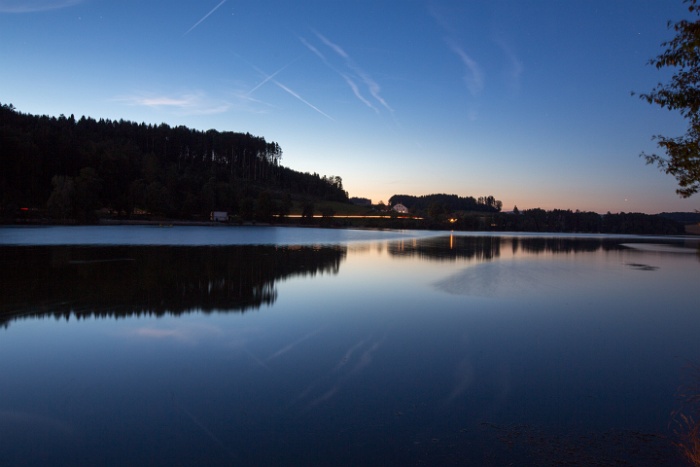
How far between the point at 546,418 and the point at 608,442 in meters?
0.87

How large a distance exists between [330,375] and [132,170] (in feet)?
384

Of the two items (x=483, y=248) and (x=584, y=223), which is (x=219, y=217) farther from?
(x=584, y=223)

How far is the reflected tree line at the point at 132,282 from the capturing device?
1361 centimetres

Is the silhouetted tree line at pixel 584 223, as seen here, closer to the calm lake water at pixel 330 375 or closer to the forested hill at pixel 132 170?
the forested hill at pixel 132 170

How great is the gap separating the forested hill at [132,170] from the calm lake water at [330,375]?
79.1 m

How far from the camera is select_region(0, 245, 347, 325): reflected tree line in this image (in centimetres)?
1361

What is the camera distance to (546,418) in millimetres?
6742

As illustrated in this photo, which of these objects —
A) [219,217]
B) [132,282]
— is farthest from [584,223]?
[132,282]

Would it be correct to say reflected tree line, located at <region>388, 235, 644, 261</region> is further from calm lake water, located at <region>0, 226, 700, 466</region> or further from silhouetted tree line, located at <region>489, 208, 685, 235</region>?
silhouetted tree line, located at <region>489, 208, 685, 235</region>

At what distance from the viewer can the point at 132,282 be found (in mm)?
18109

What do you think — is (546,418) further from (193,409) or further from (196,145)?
(196,145)

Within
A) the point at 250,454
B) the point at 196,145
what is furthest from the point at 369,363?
the point at 196,145

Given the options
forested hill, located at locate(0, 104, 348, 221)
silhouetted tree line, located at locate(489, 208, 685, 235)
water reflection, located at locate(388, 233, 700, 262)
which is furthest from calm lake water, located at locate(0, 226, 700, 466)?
silhouetted tree line, located at locate(489, 208, 685, 235)

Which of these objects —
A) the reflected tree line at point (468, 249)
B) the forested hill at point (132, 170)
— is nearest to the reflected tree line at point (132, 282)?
the reflected tree line at point (468, 249)
